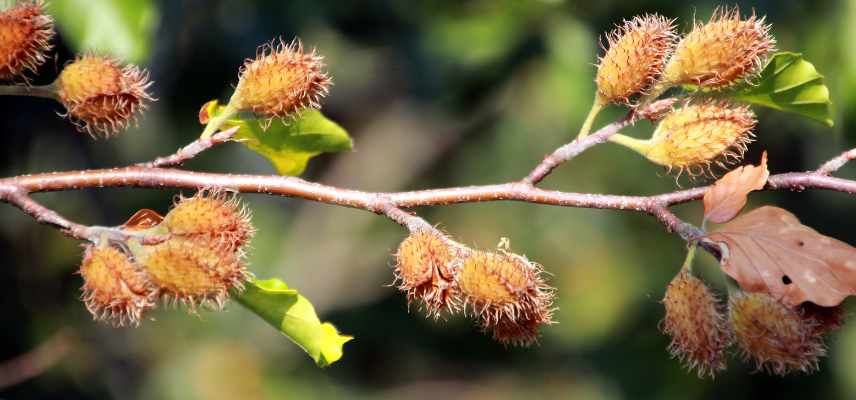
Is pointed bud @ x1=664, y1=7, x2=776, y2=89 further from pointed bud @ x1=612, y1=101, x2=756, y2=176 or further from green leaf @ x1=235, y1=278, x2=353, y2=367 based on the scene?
green leaf @ x1=235, y1=278, x2=353, y2=367

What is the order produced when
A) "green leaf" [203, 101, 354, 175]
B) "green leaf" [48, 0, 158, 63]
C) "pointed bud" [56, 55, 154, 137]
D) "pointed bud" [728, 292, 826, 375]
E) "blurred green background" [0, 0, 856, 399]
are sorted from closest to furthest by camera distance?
"pointed bud" [728, 292, 826, 375] < "pointed bud" [56, 55, 154, 137] < "green leaf" [203, 101, 354, 175] < "green leaf" [48, 0, 158, 63] < "blurred green background" [0, 0, 856, 399]

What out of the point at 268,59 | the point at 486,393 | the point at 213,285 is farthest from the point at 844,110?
the point at 486,393

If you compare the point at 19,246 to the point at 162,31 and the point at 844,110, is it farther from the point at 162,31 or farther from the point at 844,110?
the point at 844,110

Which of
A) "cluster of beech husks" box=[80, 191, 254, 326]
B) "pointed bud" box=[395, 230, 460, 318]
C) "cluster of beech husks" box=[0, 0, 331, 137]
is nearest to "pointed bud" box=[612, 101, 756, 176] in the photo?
"pointed bud" box=[395, 230, 460, 318]

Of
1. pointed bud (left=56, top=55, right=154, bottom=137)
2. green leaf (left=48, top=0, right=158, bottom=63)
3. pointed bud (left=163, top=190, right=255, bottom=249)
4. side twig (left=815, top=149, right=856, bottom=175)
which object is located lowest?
pointed bud (left=163, top=190, right=255, bottom=249)

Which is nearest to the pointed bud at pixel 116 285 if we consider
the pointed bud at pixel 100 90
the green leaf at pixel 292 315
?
the green leaf at pixel 292 315
